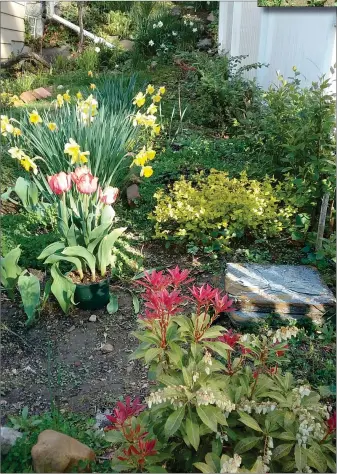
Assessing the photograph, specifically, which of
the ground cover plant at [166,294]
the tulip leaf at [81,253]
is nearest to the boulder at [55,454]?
the ground cover plant at [166,294]

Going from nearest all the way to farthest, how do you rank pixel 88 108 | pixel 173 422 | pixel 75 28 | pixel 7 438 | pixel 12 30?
pixel 173 422
pixel 7 438
pixel 88 108
pixel 12 30
pixel 75 28

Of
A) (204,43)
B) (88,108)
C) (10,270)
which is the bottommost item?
(10,270)

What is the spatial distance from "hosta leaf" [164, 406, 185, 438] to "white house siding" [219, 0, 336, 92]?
1.99 meters

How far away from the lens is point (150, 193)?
Result: 3080 mm

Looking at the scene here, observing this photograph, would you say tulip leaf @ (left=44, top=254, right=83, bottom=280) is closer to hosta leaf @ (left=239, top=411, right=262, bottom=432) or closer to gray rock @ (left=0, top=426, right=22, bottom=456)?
gray rock @ (left=0, top=426, right=22, bottom=456)

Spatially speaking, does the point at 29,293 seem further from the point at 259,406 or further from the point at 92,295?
the point at 259,406

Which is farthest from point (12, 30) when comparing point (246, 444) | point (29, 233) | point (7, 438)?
point (246, 444)

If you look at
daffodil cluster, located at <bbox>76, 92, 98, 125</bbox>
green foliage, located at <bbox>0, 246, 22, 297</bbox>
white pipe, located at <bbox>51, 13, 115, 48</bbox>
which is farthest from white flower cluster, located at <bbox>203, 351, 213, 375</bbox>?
white pipe, located at <bbox>51, 13, 115, 48</bbox>

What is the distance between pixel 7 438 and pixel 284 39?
3.21 meters

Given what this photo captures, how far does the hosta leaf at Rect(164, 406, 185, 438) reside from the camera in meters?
1.06

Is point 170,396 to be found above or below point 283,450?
above

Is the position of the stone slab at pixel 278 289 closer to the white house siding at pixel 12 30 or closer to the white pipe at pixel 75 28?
the white house siding at pixel 12 30

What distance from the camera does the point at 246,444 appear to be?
1.13m

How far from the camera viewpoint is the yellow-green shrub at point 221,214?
250 cm
